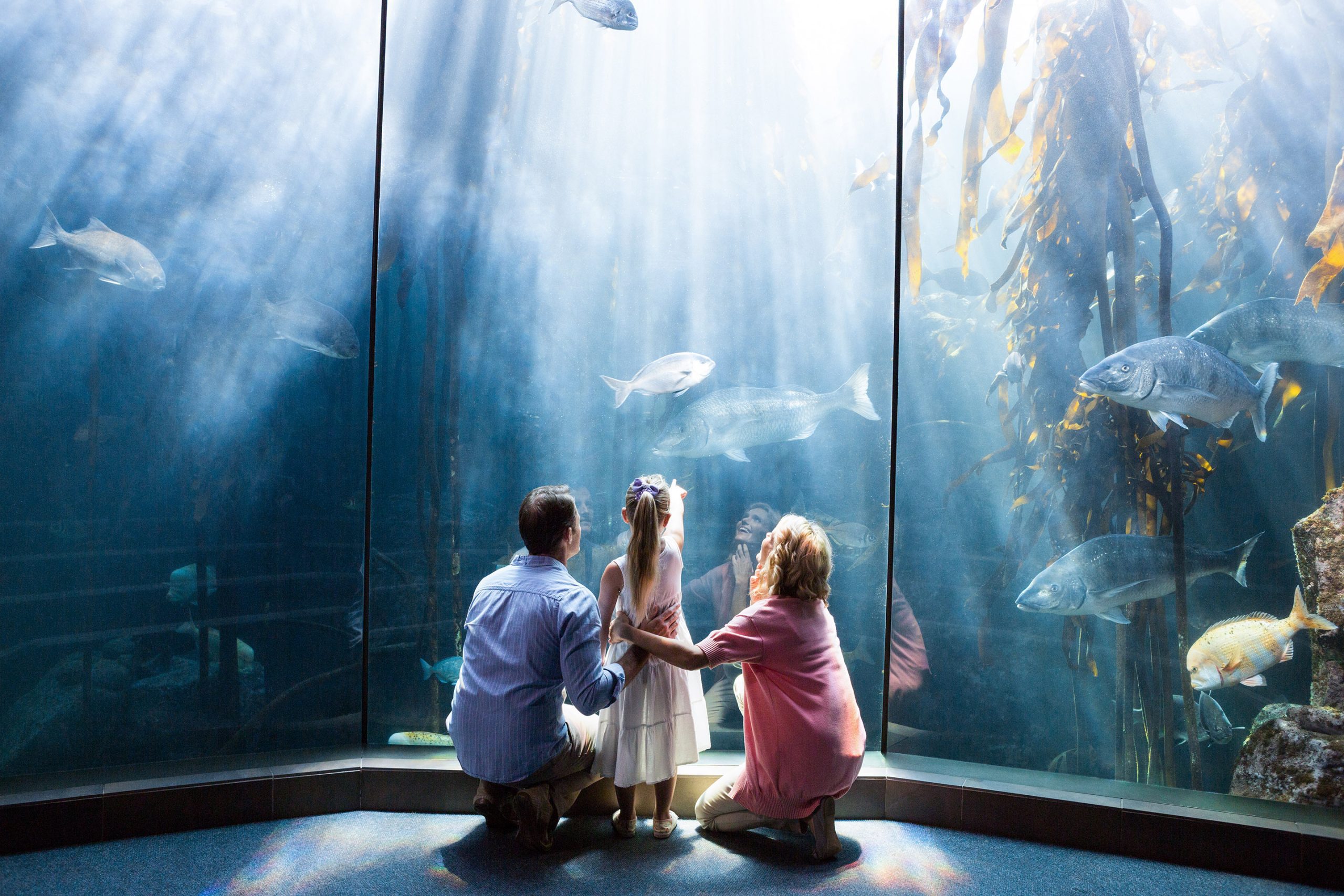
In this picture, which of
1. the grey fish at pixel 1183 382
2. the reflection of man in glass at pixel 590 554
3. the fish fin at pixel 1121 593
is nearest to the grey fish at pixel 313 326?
the reflection of man in glass at pixel 590 554

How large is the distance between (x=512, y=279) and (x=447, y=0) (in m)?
1.40

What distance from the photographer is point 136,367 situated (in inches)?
116

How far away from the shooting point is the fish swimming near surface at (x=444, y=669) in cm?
340

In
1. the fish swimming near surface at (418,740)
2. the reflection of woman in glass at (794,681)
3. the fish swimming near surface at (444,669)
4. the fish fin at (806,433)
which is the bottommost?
the fish swimming near surface at (418,740)

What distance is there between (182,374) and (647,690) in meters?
2.44

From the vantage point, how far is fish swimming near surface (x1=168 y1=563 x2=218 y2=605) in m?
2.98

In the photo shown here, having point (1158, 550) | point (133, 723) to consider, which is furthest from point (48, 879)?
point (1158, 550)

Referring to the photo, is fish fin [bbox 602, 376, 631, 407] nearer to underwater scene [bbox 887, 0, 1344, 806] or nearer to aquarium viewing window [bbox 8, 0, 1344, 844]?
aquarium viewing window [bbox 8, 0, 1344, 844]

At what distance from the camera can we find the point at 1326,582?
2.71 meters

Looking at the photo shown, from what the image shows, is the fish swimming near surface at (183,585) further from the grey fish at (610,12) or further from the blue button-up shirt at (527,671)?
the grey fish at (610,12)

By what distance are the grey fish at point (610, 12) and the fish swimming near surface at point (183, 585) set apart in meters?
3.07

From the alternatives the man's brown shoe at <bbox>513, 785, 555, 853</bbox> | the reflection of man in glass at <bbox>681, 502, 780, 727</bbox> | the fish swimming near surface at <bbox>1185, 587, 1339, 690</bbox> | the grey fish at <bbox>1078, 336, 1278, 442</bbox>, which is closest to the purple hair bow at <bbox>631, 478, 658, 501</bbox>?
the man's brown shoe at <bbox>513, 785, 555, 853</bbox>

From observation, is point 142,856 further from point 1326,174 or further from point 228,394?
point 1326,174

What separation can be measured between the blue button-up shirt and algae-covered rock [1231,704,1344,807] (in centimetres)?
258
